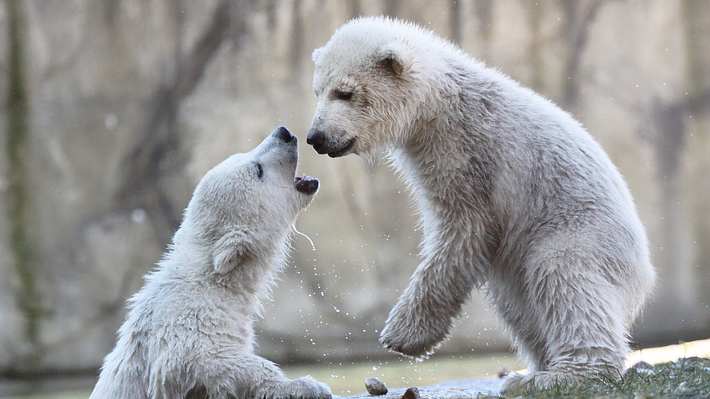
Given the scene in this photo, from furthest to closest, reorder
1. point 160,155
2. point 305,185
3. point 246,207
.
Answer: point 160,155 → point 305,185 → point 246,207

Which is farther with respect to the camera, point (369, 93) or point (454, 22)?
point (454, 22)

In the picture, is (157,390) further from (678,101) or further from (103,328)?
(678,101)

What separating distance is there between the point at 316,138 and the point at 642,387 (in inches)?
65.1

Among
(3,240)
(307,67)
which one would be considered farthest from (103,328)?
(307,67)

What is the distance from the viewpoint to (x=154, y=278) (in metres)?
4.00

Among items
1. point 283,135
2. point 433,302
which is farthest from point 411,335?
point 283,135

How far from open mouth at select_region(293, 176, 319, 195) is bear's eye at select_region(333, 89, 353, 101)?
0.39 m

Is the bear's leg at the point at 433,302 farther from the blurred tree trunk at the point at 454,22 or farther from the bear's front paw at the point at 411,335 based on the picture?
the blurred tree trunk at the point at 454,22

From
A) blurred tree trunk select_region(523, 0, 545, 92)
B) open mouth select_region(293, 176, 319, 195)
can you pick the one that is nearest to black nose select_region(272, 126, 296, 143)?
open mouth select_region(293, 176, 319, 195)

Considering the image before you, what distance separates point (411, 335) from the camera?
13.6 feet

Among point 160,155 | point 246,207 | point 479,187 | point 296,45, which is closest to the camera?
point 246,207

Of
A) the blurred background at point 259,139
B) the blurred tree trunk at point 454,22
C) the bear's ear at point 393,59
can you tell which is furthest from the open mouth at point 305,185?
the blurred tree trunk at point 454,22

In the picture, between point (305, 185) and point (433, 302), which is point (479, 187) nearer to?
point (433, 302)

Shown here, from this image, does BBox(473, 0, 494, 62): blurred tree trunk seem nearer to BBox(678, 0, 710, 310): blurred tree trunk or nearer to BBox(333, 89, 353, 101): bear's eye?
BBox(678, 0, 710, 310): blurred tree trunk
